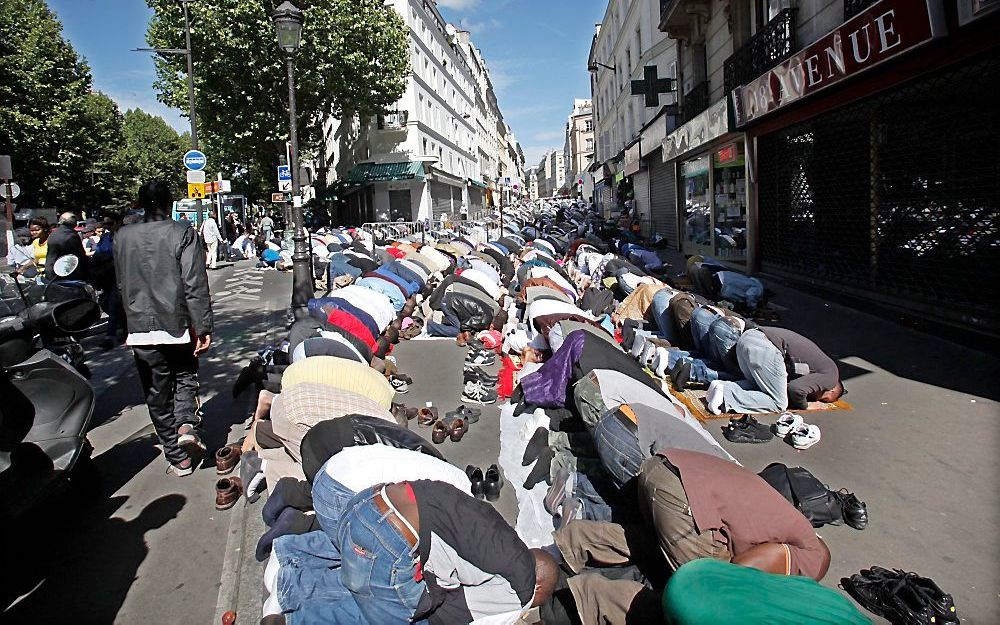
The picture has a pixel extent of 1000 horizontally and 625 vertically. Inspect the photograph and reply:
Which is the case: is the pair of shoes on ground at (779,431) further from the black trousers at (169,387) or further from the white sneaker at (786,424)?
the black trousers at (169,387)

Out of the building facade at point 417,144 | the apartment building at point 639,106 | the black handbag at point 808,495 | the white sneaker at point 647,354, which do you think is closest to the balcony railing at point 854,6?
the white sneaker at point 647,354

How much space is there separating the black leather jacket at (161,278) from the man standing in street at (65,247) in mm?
5222

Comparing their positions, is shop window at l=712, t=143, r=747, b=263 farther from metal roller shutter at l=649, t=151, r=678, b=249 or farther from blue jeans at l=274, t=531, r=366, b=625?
blue jeans at l=274, t=531, r=366, b=625

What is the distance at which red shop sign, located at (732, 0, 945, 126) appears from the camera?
6.22 m

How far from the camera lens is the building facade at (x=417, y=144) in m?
34.8

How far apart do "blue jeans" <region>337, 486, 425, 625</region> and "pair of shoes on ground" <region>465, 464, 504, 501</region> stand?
4.86ft

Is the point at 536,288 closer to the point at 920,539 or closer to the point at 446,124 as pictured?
the point at 920,539

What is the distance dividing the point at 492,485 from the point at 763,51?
36.7 feet


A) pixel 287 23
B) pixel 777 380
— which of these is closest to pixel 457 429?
pixel 777 380

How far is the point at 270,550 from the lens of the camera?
3393 mm

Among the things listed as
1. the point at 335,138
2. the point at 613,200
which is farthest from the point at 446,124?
the point at 613,200

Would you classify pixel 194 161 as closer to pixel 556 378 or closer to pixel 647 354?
pixel 647 354

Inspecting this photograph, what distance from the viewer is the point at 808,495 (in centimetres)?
355

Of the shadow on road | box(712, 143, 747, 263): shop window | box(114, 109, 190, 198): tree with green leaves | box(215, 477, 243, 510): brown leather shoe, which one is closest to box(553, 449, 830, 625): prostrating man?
the shadow on road
